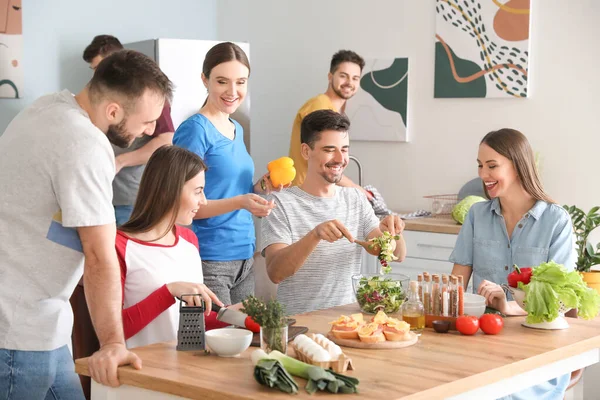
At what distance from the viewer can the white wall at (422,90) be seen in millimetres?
4512

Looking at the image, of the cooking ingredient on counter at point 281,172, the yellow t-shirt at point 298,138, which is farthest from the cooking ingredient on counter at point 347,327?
the yellow t-shirt at point 298,138

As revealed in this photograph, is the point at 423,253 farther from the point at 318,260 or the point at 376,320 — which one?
the point at 376,320

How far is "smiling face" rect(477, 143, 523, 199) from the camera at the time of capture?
9.84 ft

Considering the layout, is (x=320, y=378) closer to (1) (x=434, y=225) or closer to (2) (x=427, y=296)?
(2) (x=427, y=296)

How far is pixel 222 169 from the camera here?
311 centimetres

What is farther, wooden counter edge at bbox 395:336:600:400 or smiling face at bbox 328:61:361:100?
smiling face at bbox 328:61:361:100

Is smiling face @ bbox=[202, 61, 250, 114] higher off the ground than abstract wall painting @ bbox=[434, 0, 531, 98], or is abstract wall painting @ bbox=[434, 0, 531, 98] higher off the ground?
abstract wall painting @ bbox=[434, 0, 531, 98]

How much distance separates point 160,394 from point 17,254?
1.59 feet

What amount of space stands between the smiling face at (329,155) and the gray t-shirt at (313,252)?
0.32 ft

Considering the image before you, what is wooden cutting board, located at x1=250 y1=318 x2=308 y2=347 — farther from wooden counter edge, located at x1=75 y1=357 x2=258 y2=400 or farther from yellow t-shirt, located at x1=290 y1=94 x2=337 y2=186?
yellow t-shirt, located at x1=290 y1=94 x2=337 y2=186

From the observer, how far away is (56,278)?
2094 millimetres

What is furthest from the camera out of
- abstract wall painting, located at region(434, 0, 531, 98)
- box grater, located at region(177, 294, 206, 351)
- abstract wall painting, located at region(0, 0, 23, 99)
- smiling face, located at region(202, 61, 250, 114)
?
abstract wall painting, located at region(0, 0, 23, 99)

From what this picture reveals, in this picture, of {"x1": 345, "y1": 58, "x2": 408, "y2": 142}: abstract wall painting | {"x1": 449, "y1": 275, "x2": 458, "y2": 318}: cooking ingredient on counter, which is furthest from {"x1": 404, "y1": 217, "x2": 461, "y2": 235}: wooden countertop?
{"x1": 449, "y1": 275, "x2": 458, "y2": 318}: cooking ingredient on counter

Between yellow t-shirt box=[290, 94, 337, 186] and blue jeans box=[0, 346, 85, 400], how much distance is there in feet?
7.57
